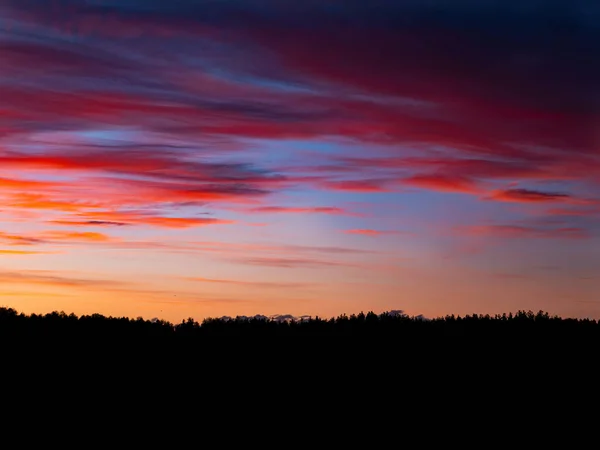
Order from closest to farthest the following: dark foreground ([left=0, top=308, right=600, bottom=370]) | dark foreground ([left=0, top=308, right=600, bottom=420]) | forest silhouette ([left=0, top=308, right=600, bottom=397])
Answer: dark foreground ([left=0, top=308, right=600, bottom=420])
forest silhouette ([left=0, top=308, right=600, bottom=397])
dark foreground ([left=0, top=308, right=600, bottom=370])

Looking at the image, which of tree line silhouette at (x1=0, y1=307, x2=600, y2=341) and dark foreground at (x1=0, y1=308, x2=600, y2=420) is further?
tree line silhouette at (x1=0, y1=307, x2=600, y2=341)

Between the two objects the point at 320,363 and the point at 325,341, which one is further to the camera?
the point at 325,341

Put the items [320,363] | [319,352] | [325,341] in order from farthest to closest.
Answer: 1. [325,341]
2. [319,352]
3. [320,363]

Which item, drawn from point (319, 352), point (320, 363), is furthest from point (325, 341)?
point (320, 363)

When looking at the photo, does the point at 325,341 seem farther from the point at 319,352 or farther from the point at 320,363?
the point at 320,363

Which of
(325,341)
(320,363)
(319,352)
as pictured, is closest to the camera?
(320,363)

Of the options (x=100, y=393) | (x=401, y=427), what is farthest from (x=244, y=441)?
(x=100, y=393)

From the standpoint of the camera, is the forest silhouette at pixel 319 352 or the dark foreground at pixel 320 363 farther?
the forest silhouette at pixel 319 352

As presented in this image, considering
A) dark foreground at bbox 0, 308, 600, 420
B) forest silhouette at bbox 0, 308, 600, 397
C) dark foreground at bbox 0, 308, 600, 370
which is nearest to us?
dark foreground at bbox 0, 308, 600, 420

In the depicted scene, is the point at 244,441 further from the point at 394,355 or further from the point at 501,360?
the point at 501,360

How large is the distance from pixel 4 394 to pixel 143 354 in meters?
4.29

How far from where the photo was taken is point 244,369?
2178 centimetres

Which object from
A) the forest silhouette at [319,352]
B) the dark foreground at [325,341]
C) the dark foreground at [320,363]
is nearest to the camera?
the dark foreground at [320,363]

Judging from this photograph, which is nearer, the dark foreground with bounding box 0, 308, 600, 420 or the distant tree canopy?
the dark foreground with bounding box 0, 308, 600, 420
